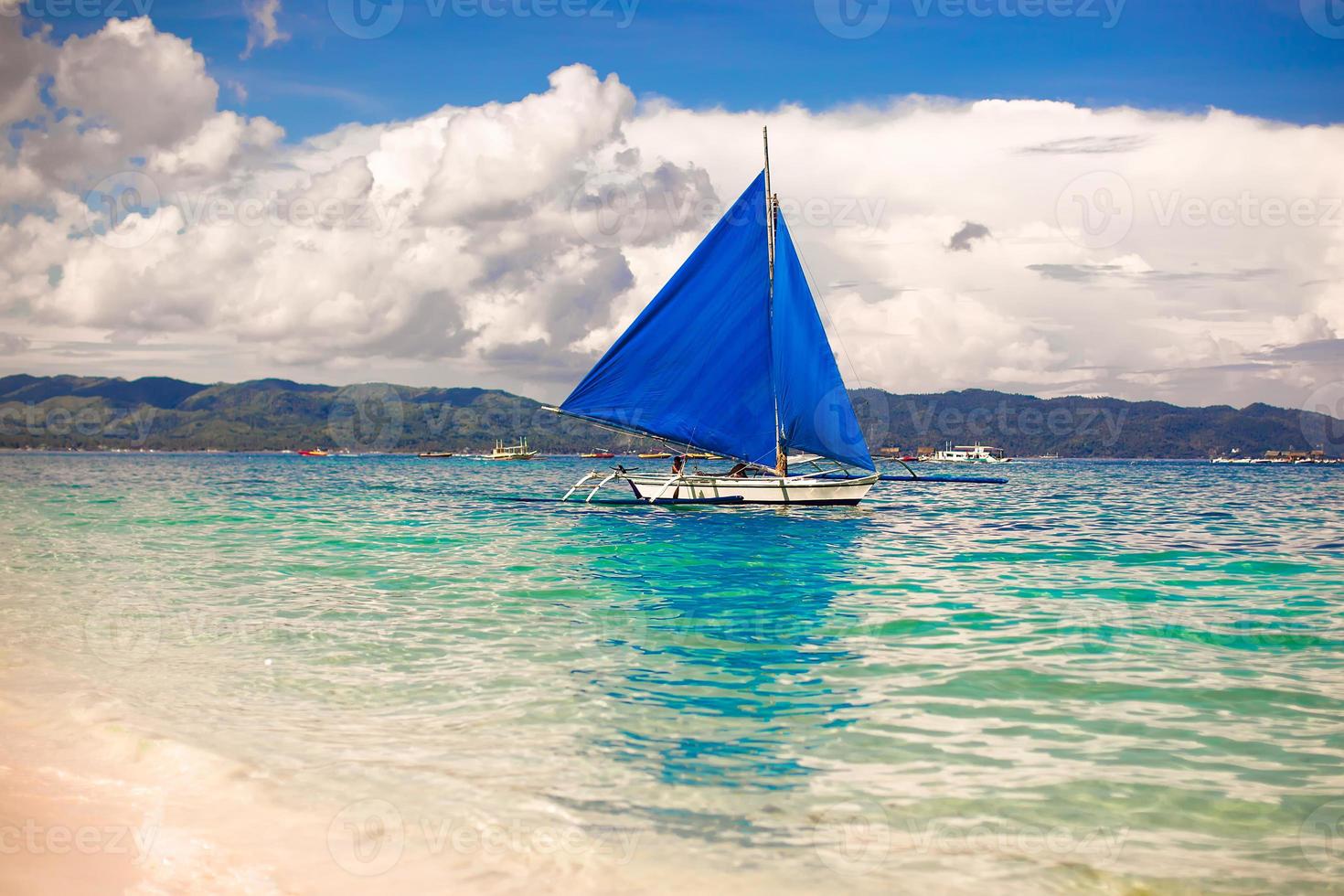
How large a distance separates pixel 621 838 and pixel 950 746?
351 cm

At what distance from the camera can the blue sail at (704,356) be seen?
114ft

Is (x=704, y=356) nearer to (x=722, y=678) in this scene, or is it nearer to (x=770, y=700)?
(x=722, y=678)

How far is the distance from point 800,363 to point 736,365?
2.51 meters

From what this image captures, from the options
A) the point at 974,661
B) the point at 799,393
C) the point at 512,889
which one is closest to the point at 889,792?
the point at 512,889

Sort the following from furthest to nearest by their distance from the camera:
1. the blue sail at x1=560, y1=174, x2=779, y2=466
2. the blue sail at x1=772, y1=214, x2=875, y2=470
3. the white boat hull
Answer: the white boat hull
the blue sail at x1=772, y1=214, x2=875, y2=470
the blue sail at x1=560, y1=174, x2=779, y2=466

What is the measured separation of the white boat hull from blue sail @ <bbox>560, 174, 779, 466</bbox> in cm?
194

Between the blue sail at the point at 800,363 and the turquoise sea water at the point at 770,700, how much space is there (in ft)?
42.2

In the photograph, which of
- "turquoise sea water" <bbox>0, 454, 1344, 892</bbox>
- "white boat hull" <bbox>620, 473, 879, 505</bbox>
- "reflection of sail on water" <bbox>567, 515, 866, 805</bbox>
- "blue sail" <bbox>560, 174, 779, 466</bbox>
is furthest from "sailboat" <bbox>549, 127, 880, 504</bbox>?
"reflection of sail on water" <bbox>567, 515, 866, 805</bbox>

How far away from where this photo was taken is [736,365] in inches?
1398

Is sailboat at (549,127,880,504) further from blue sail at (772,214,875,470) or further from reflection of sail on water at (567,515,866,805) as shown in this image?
reflection of sail on water at (567,515,866,805)

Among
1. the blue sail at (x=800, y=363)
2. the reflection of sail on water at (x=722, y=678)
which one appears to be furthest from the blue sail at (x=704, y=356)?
the reflection of sail on water at (x=722, y=678)

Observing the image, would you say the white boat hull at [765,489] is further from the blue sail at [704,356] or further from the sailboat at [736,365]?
the blue sail at [704,356]

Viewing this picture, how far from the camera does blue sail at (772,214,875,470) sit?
35406mm

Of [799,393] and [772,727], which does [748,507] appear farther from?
[772,727]
